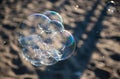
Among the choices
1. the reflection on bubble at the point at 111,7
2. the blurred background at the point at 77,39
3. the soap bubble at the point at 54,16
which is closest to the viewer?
the blurred background at the point at 77,39

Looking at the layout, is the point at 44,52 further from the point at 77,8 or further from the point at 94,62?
the point at 77,8

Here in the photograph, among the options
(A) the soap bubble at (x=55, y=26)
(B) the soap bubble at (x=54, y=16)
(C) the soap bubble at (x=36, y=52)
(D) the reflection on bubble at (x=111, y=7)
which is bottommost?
(C) the soap bubble at (x=36, y=52)

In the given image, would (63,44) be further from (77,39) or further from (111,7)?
(111,7)

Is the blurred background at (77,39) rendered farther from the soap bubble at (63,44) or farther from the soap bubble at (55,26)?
the soap bubble at (55,26)

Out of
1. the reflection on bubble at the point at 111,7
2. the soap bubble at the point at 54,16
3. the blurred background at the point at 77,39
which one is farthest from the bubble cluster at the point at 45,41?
the reflection on bubble at the point at 111,7

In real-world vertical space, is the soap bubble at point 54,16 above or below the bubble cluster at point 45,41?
above

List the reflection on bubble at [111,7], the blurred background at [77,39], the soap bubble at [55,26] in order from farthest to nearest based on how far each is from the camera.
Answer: the reflection on bubble at [111,7], the soap bubble at [55,26], the blurred background at [77,39]

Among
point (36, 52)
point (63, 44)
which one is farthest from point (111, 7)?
point (36, 52)
